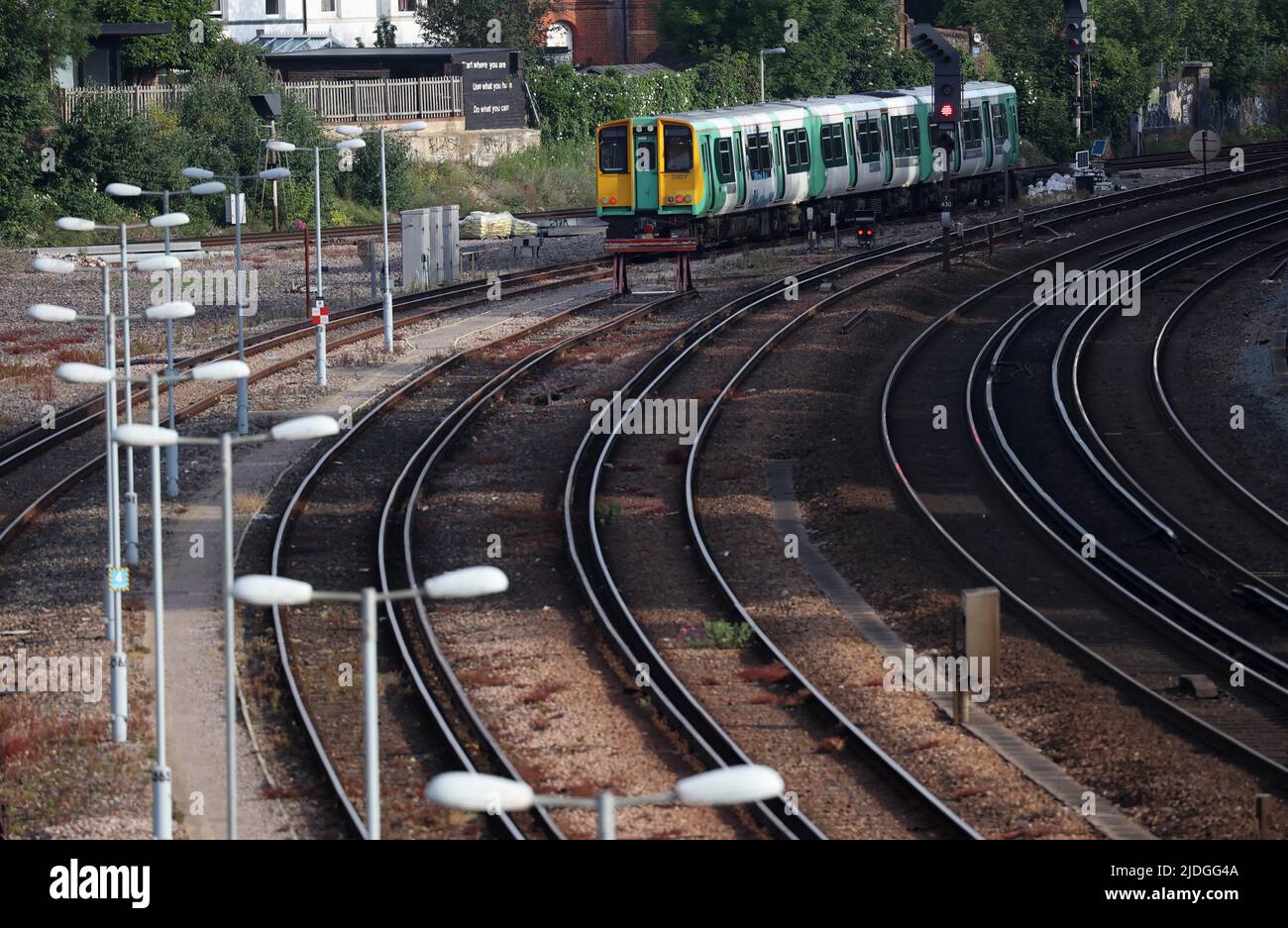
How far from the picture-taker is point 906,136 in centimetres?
5288

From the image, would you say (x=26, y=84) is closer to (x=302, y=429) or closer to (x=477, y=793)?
(x=302, y=429)

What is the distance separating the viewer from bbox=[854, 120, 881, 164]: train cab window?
50.8 metres

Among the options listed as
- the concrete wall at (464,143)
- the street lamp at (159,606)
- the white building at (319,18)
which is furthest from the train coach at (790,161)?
the white building at (319,18)

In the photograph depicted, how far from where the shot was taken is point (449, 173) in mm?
66875

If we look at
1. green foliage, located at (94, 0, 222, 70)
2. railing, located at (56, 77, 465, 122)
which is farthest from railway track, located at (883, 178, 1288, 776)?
green foliage, located at (94, 0, 222, 70)

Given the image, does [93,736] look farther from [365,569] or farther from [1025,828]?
[1025,828]

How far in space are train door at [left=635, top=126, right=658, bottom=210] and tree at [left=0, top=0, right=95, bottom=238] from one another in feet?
71.8

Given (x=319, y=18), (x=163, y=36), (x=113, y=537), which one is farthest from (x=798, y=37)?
(x=113, y=537)

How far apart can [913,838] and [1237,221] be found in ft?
126

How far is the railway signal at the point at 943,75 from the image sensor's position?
4369 centimetres

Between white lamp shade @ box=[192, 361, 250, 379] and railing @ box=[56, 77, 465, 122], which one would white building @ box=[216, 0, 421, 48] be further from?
white lamp shade @ box=[192, 361, 250, 379]

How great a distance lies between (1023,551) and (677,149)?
72.7ft

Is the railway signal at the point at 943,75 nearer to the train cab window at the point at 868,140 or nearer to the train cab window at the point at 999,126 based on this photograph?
the train cab window at the point at 868,140

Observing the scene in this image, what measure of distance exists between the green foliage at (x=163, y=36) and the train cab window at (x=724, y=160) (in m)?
27.2
